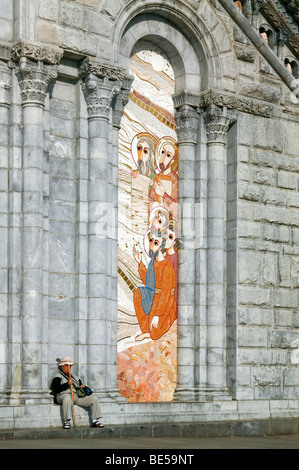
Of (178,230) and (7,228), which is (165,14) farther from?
(7,228)

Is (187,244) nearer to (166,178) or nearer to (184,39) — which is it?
(166,178)

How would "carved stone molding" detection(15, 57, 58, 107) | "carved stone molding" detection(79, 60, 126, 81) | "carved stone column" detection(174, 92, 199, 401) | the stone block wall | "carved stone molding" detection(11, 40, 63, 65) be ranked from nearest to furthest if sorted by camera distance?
1. "carved stone molding" detection(11, 40, 63, 65)
2. "carved stone molding" detection(15, 57, 58, 107)
3. "carved stone molding" detection(79, 60, 126, 81)
4. "carved stone column" detection(174, 92, 199, 401)
5. the stone block wall

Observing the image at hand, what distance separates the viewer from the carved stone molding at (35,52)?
21219 mm

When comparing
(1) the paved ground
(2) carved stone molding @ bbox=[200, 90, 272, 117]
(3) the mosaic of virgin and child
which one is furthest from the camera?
A: (2) carved stone molding @ bbox=[200, 90, 272, 117]

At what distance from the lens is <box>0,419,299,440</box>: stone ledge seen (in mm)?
19859

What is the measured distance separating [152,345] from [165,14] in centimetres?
784

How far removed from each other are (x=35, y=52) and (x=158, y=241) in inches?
222

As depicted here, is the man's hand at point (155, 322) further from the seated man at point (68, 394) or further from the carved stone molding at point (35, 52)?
the carved stone molding at point (35, 52)

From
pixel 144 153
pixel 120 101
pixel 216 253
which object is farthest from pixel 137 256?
pixel 120 101

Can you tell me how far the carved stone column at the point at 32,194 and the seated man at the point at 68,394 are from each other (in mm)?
Answer: 490

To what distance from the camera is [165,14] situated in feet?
80.5

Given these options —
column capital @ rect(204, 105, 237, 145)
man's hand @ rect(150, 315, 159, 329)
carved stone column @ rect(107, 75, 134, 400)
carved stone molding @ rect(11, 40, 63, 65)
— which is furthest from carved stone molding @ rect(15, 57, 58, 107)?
man's hand @ rect(150, 315, 159, 329)

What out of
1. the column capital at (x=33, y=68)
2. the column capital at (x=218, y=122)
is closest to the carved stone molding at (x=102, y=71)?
the column capital at (x=33, y=68)

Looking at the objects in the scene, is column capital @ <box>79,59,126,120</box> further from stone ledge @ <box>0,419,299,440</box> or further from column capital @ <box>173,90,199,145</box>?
stone ledge @ <box>0,419,299,440</box>
